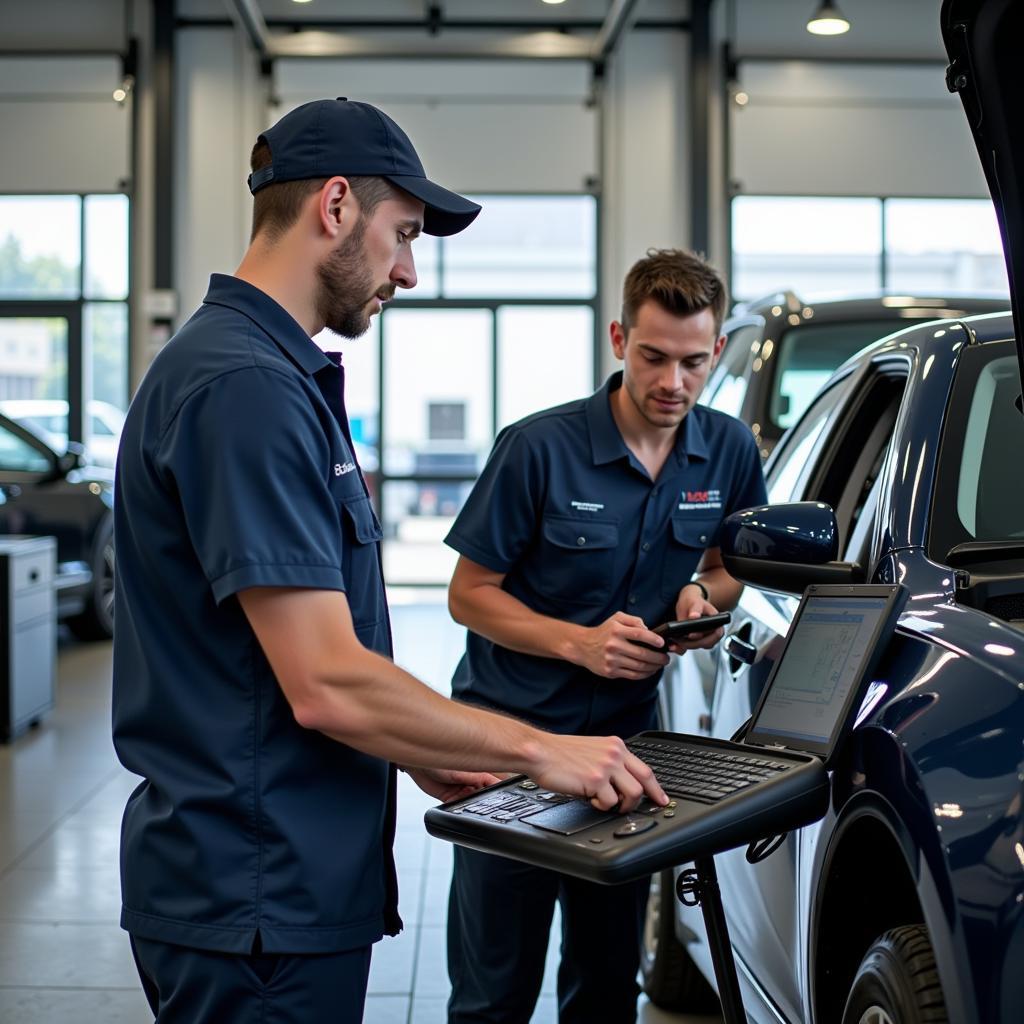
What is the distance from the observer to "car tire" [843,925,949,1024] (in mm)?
1562

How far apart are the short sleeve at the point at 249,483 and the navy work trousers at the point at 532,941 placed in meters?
1.17

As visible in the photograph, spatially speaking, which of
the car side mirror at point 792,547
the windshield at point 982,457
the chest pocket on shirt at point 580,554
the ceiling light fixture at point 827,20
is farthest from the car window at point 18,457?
the windshield at point 982,457

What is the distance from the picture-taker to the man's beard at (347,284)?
5.46 feet

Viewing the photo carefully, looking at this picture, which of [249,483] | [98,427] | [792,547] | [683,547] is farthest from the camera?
[98,427]

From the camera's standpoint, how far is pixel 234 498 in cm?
150

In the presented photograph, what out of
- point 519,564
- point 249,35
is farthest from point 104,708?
point 249,35

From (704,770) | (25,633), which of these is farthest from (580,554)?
(25,633)

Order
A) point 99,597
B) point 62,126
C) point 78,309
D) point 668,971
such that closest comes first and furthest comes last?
point 668,971, point 99,597, point 62,126, point 78,309

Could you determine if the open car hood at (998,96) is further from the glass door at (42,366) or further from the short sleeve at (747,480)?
the glass door at (42,366)

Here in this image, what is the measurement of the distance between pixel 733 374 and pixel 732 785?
4.04 m

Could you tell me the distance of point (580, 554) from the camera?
2.63 meters

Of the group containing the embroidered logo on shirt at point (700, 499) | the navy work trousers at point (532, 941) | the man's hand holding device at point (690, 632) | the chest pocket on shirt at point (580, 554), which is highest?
the embroidered logo on shirt at point (700, 499)

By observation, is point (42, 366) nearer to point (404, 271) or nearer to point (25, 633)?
point (25, 633)

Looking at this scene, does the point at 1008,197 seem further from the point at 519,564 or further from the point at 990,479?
the point at 519,564
